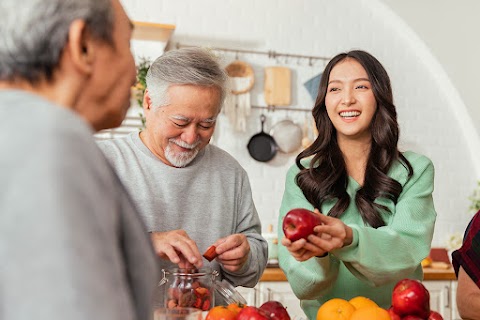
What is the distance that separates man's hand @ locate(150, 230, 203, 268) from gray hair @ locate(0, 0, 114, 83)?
104 centimetres

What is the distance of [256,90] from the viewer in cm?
422

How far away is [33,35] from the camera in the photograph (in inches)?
22.2

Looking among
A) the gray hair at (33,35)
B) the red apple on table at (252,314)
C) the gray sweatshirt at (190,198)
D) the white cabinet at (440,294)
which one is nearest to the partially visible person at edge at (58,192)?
the gray hair at (33,35)

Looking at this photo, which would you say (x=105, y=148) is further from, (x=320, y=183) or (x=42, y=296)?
(x=42, y=296)

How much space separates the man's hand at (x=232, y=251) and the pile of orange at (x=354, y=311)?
0.37m

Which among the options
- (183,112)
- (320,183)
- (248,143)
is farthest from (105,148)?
(248,143)

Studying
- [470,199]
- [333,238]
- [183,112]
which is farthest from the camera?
[470,199]

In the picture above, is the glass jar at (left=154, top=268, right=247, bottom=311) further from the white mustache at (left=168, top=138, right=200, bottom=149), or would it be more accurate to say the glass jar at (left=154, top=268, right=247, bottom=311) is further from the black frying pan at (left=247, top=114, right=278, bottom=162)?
the black frying pan at (left=247, top=114, right=278, bottom=162)

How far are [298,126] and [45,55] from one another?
12.3ft

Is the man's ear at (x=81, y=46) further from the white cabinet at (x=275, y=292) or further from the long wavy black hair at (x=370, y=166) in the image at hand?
the white cabinet at (x=275, y=292)

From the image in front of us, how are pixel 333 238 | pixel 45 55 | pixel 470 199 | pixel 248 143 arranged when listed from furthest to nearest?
pixel 470 199 → pixel 248 143 → pixel 333 238 → pixel 45 55

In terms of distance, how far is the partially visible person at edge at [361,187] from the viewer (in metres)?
1.72

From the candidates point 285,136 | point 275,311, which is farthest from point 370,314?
point 285,136

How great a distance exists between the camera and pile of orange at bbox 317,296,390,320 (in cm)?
135
